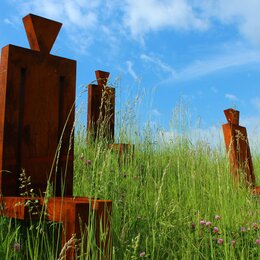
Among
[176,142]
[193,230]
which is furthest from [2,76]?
[176,142]

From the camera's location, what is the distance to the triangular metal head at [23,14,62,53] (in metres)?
2.59

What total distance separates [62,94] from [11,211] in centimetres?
88

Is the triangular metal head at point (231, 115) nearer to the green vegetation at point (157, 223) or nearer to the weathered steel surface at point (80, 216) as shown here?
the green vegetation at point (157, 223)

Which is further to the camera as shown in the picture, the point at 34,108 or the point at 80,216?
the point at 34,108

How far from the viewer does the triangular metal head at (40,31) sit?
8.50 ft

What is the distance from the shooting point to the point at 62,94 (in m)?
2.68

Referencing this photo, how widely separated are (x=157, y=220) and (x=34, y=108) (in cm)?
108

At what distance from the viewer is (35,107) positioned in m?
2.54

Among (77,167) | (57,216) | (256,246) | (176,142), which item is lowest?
(256,246)

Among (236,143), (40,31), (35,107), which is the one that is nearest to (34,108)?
(35,107)

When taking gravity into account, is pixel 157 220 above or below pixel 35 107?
below

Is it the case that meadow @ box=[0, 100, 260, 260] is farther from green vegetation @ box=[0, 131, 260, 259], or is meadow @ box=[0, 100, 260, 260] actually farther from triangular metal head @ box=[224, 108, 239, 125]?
triangular metal head @ box=[224, 108, 239, 125]

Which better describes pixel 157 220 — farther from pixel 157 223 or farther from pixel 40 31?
pixel 40 31

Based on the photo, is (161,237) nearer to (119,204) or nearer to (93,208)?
(119,204)
